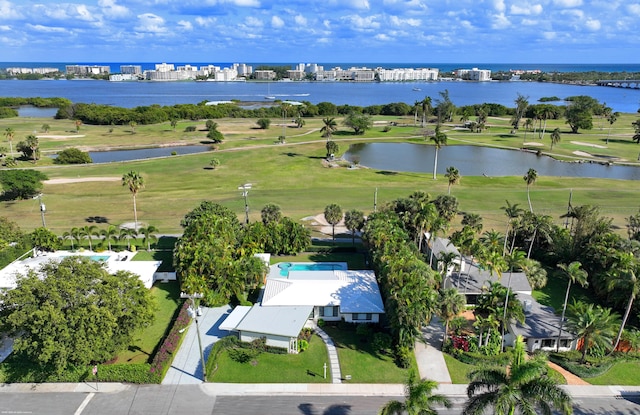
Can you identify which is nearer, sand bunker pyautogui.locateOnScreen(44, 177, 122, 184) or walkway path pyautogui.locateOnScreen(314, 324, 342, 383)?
walkway path pyautogui.locateOnScreen(314, 324, 342, 383)

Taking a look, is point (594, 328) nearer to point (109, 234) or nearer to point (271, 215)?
point (271, 215)

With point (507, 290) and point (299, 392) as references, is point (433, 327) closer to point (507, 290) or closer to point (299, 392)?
point (507, 290)

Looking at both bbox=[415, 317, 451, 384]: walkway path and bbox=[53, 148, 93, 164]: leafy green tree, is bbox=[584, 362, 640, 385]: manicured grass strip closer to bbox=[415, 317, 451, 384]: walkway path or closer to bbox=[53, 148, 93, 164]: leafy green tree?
bbox=[415, 317, 451, 384]: walkway path

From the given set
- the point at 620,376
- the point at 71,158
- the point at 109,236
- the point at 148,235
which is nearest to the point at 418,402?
the point at 620,376

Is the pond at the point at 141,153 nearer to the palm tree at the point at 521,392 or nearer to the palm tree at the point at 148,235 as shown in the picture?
the palm tree at the point at 148,235

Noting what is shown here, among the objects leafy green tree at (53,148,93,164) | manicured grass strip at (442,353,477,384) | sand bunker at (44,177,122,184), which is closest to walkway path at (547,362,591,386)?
manicured grass strip at (442,353,477,384)

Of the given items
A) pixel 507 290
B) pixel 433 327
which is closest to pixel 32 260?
pixel 433 327
